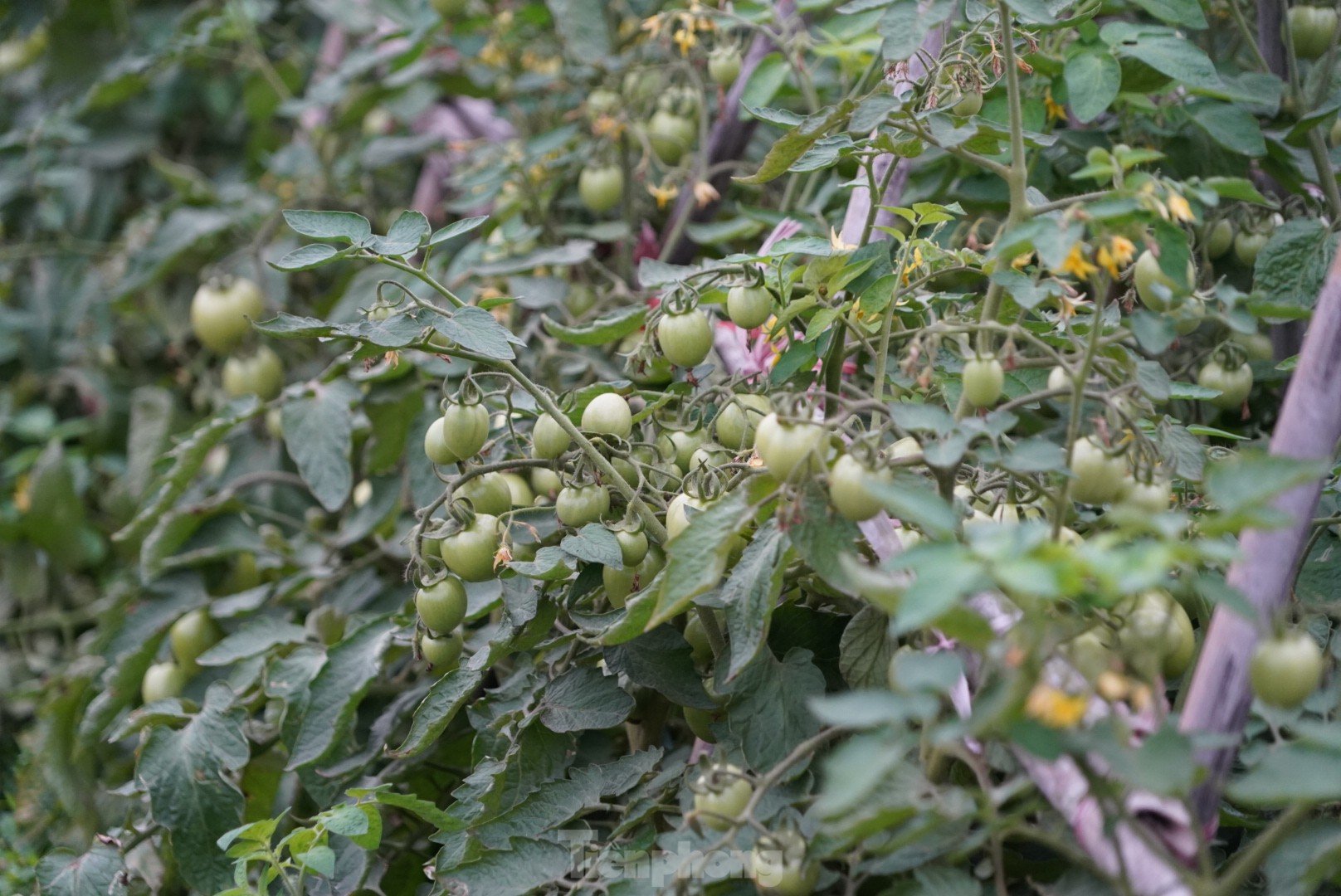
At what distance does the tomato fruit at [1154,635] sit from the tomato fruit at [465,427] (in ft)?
1.41

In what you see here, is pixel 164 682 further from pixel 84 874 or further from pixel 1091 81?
pixel 1091 81

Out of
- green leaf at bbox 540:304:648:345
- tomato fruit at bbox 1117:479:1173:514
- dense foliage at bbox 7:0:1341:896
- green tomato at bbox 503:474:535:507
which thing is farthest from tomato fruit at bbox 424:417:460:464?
tomato fruit at bbox 1117:479:1173:514

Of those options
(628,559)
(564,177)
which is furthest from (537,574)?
(564,177)

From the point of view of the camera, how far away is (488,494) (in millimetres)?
820

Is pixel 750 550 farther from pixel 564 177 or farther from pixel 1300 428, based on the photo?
pixel 564 177

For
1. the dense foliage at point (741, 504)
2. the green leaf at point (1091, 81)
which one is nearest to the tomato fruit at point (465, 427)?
the dense foliage at point (741, 504)

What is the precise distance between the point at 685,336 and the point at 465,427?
0.19 meters

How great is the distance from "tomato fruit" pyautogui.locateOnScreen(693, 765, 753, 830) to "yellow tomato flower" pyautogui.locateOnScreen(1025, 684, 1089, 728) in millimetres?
227

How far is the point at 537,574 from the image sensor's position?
2.49 feet

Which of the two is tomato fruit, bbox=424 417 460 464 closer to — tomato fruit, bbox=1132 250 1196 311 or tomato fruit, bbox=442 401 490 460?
tomato fruit, bbox=442 401 490 460

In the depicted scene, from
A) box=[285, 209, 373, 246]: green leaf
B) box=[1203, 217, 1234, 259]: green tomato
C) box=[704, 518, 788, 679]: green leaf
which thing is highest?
box=[285, 209, 373, 246]: green leaf

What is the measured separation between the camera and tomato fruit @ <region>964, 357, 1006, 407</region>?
65 cm

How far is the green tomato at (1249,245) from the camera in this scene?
1.05 m

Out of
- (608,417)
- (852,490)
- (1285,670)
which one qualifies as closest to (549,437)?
Result: (608,417)
